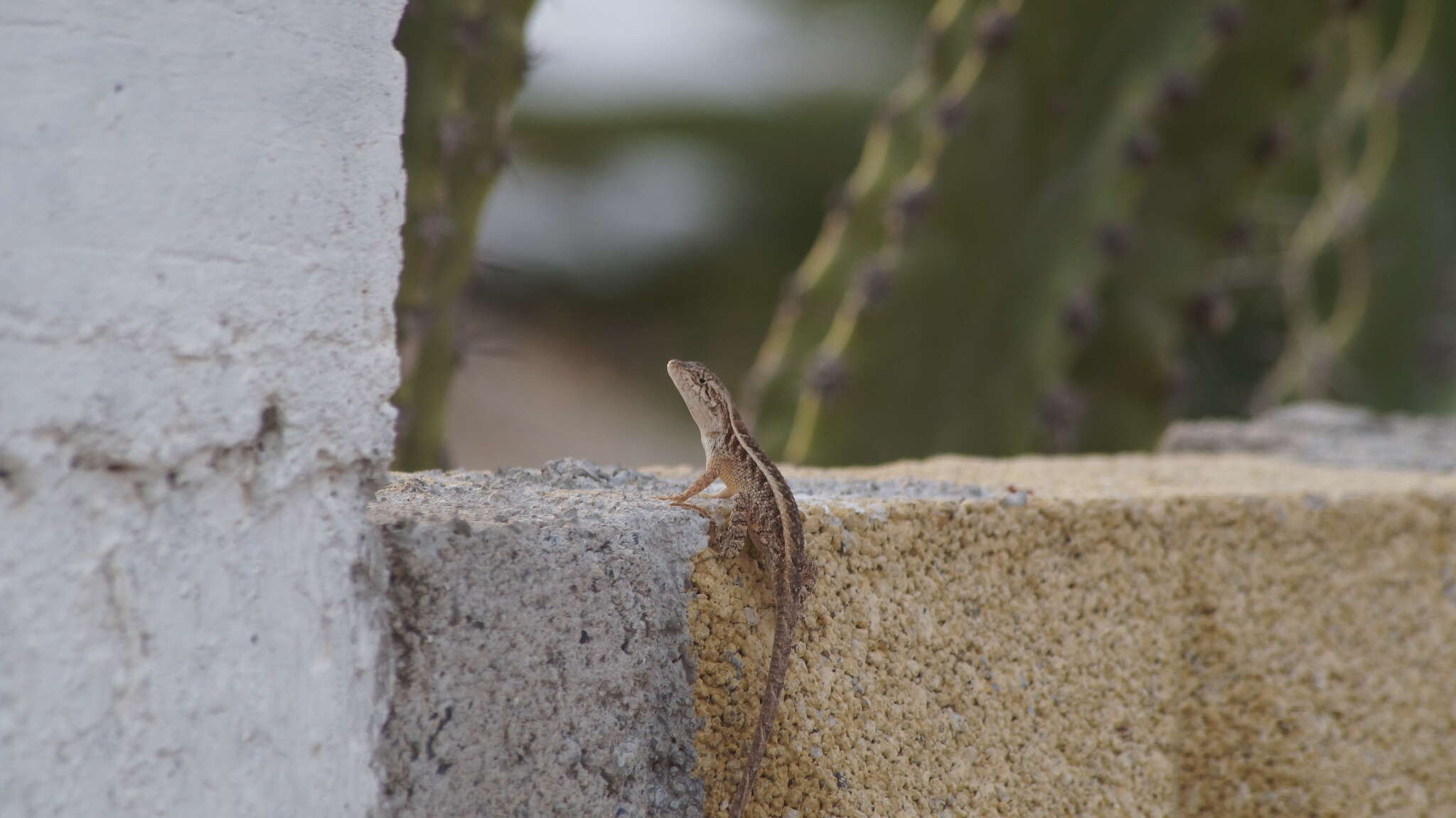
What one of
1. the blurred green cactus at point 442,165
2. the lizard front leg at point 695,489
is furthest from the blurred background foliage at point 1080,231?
the lizard front leg at point 695,489

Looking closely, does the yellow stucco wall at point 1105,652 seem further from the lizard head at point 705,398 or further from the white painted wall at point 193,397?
the white painted wall at point 193,397

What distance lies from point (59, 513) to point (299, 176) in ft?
1.43

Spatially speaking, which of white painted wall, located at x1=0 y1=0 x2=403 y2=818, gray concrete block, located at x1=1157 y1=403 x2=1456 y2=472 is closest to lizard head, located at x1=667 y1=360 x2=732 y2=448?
white painted wall, located at x1=0 y1=0 x2=403 y2=818

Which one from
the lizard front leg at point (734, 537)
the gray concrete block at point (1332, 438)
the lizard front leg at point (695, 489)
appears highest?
the lizard front leg at point (734, 537)

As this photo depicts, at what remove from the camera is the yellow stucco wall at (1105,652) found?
5.38 ft

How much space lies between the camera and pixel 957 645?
1.79 m

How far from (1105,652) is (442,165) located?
2.05 metres

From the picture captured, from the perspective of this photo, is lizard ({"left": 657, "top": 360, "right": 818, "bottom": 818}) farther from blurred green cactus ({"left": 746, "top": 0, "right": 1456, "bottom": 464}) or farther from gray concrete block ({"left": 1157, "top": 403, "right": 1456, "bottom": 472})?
blurred green cactus ({"left": 746, "top": 0, "right": 1456, "bottom": 464})

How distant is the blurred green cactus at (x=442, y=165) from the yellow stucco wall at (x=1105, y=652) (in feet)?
4.10

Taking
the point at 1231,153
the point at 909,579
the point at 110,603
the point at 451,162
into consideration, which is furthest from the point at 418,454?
the point at 1231,153

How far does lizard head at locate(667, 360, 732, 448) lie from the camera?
84.9 inches

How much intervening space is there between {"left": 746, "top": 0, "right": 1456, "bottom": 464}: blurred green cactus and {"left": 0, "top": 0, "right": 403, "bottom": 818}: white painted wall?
10.2 ft

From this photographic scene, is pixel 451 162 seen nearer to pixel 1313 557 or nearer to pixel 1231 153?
pixel 1313 557

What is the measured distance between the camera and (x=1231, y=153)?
4809mm
